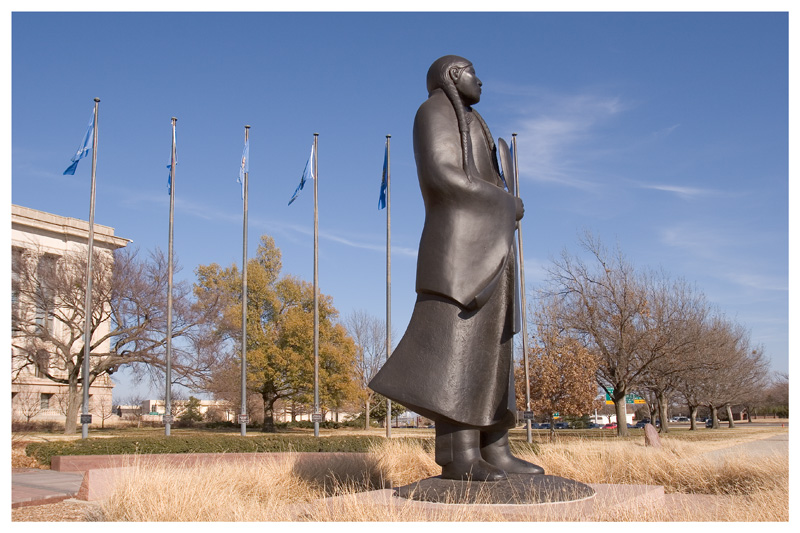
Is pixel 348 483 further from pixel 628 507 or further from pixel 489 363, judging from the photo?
pixel 628 507

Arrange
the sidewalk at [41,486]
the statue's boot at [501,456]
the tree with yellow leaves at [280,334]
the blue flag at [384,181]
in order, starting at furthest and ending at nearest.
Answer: the tree with yellow leaves at [280,334], the blue flag at [384,181], the sidewalk at [41,486], the statue's boot at [501,456]

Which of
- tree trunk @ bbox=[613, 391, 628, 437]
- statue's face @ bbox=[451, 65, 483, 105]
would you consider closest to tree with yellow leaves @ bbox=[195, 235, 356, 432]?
tree trunk @ bbox=[613, 391, 628, 437]

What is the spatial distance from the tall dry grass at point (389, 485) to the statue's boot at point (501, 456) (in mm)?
996

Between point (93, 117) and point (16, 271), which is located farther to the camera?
point (16, 271)

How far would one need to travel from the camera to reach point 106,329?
4644 cm

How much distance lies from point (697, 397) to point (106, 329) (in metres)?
36.8

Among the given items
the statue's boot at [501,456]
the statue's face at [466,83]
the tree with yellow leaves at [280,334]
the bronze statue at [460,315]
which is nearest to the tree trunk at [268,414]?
the tree with yellow leaves at [280,334]

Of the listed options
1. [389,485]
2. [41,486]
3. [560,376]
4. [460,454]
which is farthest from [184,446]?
[560,376]

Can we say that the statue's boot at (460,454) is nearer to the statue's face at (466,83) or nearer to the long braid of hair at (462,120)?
the long braid of hair at (462,120)

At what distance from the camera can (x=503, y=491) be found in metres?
5.69

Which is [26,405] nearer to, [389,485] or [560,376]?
[560,376]

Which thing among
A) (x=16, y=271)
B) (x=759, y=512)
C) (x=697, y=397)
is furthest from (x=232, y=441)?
(x=697, y=397)

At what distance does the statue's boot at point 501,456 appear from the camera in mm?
6312

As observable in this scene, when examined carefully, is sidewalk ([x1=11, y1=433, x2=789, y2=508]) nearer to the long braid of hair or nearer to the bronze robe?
the bronze robe
